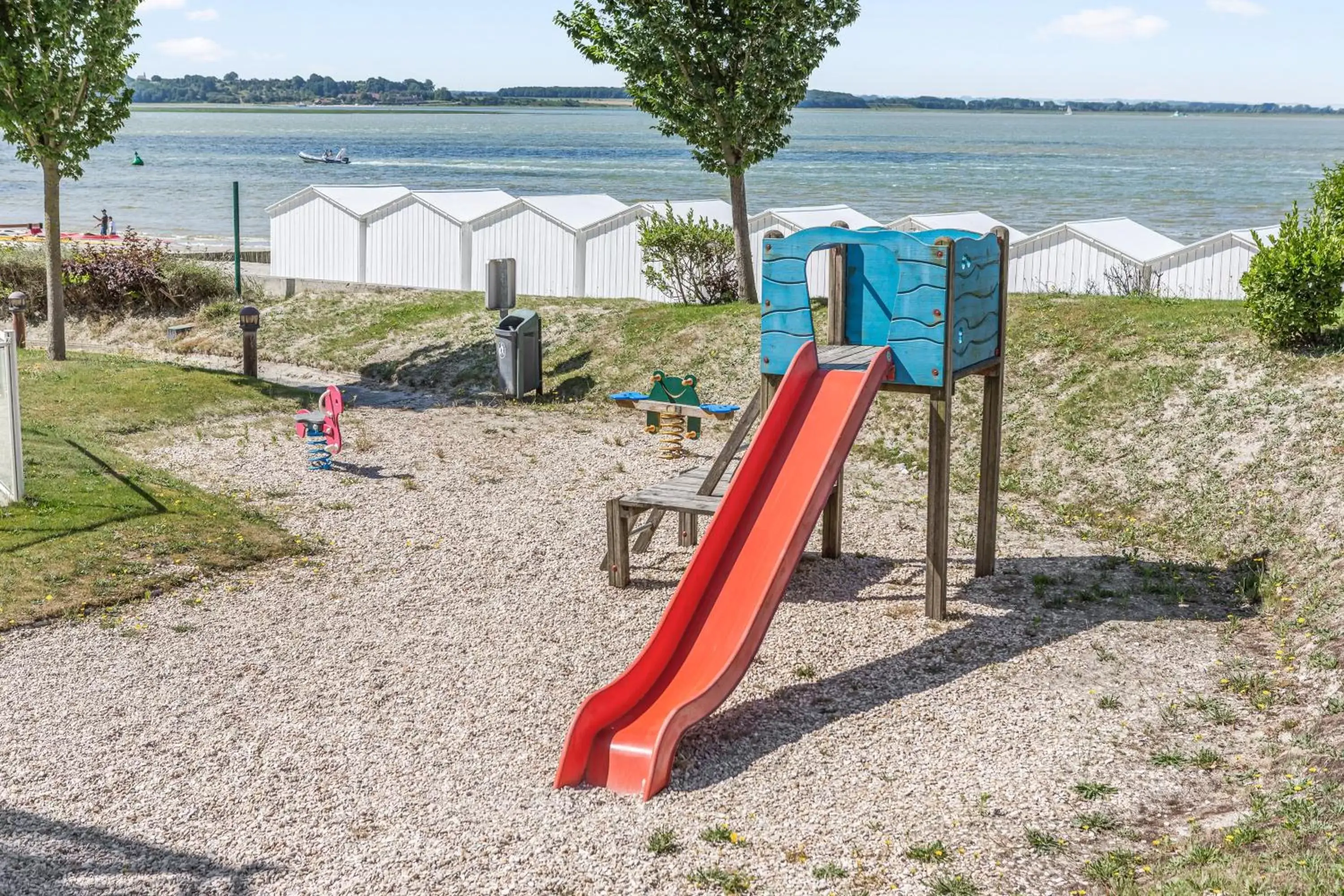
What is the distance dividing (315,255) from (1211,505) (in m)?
21.3

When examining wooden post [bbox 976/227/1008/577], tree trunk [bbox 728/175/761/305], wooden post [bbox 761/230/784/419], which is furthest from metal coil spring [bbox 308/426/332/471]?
tree trunk [bbox 728/175/761/305]

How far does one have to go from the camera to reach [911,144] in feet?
588

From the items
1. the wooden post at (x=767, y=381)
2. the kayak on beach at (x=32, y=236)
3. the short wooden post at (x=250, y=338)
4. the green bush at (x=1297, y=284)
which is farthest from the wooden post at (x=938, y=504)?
the kayak on beach at (x=32, y=236)

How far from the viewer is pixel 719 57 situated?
20438mm

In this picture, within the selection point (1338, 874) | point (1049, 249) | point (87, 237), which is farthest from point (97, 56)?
point (87, 237)

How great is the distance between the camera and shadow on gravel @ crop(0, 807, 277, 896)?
→ 20.4 feet

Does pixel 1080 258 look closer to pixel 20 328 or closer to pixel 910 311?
pixel 910 311

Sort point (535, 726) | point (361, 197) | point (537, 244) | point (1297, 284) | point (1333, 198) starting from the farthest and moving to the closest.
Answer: point (361, 197) → point (537, 244) → point (1333, 198) → point (1297, 284) → point (535, 726)

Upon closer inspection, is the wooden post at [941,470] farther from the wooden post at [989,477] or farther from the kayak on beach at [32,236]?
the kayak on beach at [32,236]

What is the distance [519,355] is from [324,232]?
11534 millimetres

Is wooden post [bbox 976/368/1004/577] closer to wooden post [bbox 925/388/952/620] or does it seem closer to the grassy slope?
wooden post [bbox 925/388/952/620]

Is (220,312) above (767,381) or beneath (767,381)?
beneath

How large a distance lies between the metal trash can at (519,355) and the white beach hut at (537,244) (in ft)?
20.8

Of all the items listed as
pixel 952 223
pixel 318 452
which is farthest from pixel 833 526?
pixel 952 223
